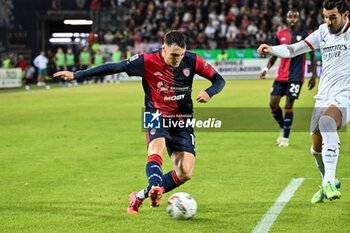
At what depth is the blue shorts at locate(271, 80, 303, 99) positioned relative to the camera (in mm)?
14078

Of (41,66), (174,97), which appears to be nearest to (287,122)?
(174,97)

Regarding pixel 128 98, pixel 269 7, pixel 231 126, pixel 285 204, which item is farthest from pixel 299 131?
pixel 269 7

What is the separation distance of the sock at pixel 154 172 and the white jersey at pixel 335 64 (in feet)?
6.60

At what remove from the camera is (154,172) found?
7.56 metres

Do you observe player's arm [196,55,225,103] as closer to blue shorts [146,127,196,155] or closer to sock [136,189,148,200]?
blue shorts [146,127,196,155]

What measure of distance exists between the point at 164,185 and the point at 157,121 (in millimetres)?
699

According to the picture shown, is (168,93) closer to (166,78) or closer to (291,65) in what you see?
(166,78)

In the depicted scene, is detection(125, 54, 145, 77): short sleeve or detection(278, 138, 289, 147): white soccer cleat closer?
detection(125, 54, 145, 77): short sleeve

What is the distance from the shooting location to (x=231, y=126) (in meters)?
17.7

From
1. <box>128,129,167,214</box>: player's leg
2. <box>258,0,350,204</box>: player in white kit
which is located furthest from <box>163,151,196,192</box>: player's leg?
<box>258,0,350,204</box>: player in white kit

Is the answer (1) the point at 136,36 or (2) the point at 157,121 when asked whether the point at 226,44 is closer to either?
(1) the point at 136,36

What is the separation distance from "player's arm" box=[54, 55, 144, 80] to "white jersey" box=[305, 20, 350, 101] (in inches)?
79.8

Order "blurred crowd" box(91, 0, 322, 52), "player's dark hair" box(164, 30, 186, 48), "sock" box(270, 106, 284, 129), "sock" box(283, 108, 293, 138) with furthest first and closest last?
"blurred crowd" box(91, 0, 322, 52), "sock" box(270, 106, 284, 129), "sock" box(283, 108, 293, 138), "player's dark hair" box(164, 30, 186, 48)

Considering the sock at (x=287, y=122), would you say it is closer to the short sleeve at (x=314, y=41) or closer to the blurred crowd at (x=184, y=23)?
the short sleeve at (x=314, y=41)
